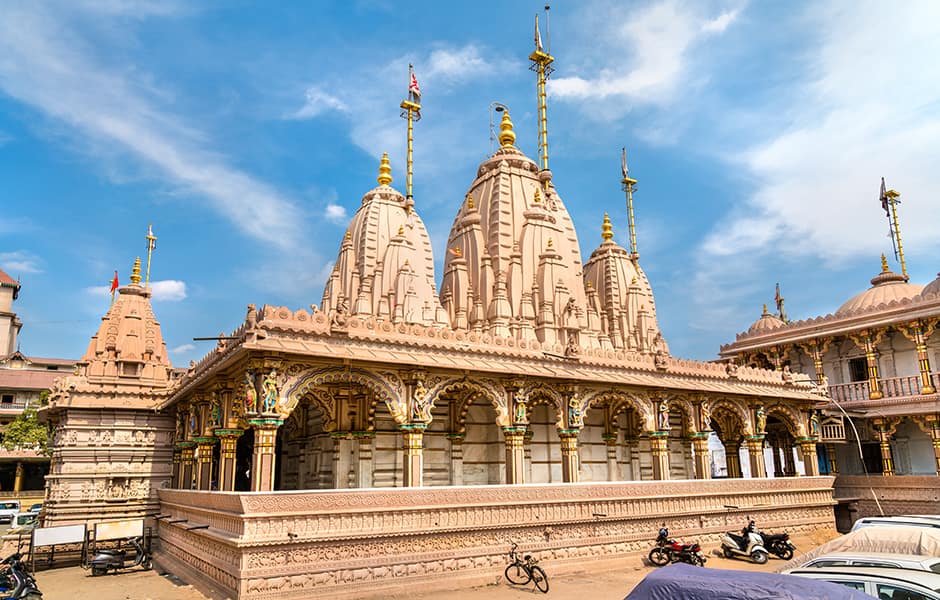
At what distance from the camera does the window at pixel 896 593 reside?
7.35 metres

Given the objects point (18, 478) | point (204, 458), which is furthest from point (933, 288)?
point (18, 478)

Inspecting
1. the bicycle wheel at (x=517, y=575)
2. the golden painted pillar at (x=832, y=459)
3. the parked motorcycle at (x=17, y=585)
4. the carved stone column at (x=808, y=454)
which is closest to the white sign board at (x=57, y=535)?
the parked motorcycle at (x=17, y=585)

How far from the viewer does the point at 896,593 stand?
7578mm

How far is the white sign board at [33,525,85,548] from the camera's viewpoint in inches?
695

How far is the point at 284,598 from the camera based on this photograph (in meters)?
12.4

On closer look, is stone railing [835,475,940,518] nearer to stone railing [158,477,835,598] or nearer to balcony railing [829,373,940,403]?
balcony railing [829,373,940,403]

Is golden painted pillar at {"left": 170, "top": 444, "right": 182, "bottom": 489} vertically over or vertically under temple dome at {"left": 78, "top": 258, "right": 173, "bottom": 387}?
under

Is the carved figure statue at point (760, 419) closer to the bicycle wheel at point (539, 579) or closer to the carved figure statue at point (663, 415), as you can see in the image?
the carved figure statue at point (663, 415)

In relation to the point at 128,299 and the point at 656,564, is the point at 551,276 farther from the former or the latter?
the point at 128,299

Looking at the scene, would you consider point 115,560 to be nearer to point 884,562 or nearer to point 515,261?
point 884,562

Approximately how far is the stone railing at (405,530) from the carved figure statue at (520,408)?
2.03 m

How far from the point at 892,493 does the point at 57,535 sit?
91.1 feet

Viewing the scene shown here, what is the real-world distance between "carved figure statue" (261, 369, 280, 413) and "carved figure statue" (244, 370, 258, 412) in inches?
7.7

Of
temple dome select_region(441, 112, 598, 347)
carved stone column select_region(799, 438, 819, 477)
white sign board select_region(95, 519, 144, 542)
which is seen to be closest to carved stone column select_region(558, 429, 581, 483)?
temple dome select_region(441, 112, 598, 347)
